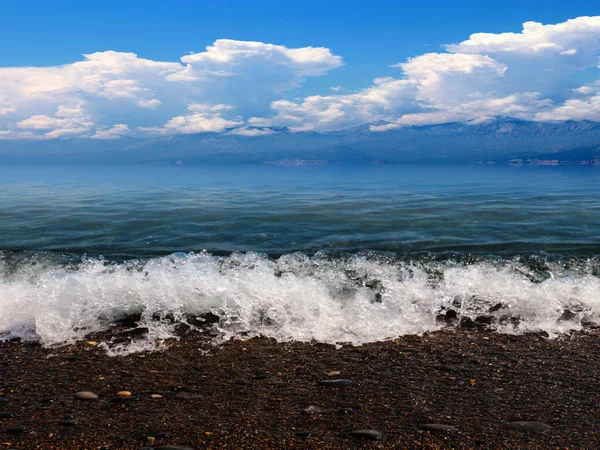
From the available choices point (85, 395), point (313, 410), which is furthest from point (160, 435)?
point (313, 410)

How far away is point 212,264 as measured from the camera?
14.3 meters

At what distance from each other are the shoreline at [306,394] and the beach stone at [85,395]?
0.08m

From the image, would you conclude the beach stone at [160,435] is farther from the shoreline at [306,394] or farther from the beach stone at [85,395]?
the beach stone at [85,395]

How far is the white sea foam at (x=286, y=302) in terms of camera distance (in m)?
9.88

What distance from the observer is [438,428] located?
6.11m

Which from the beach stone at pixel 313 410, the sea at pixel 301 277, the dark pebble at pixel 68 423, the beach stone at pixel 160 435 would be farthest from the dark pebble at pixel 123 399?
the beach stone at pixel 313 410

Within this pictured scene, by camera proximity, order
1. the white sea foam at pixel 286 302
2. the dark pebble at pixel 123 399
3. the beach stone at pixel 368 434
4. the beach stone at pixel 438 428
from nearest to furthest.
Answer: the beach stone at pixel 368 434 < the beach stone at pixel 438 428 < the dark pebble at pixel 123 399 < the white sea foam at pixel 286 302

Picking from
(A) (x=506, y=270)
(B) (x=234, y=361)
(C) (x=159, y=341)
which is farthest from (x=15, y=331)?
(A) (x=506, y=270)

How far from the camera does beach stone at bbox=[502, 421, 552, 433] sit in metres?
6.09

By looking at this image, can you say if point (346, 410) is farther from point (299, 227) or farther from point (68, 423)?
point (299, 227)

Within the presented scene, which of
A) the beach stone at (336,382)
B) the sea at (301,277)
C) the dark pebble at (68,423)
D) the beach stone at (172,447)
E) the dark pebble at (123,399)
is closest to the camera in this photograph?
the beach stone at (172,447)

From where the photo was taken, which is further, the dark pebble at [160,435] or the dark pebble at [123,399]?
the dark pebble at [123,399]

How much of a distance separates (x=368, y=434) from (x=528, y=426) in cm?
216

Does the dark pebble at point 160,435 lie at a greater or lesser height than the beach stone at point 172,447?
greater
